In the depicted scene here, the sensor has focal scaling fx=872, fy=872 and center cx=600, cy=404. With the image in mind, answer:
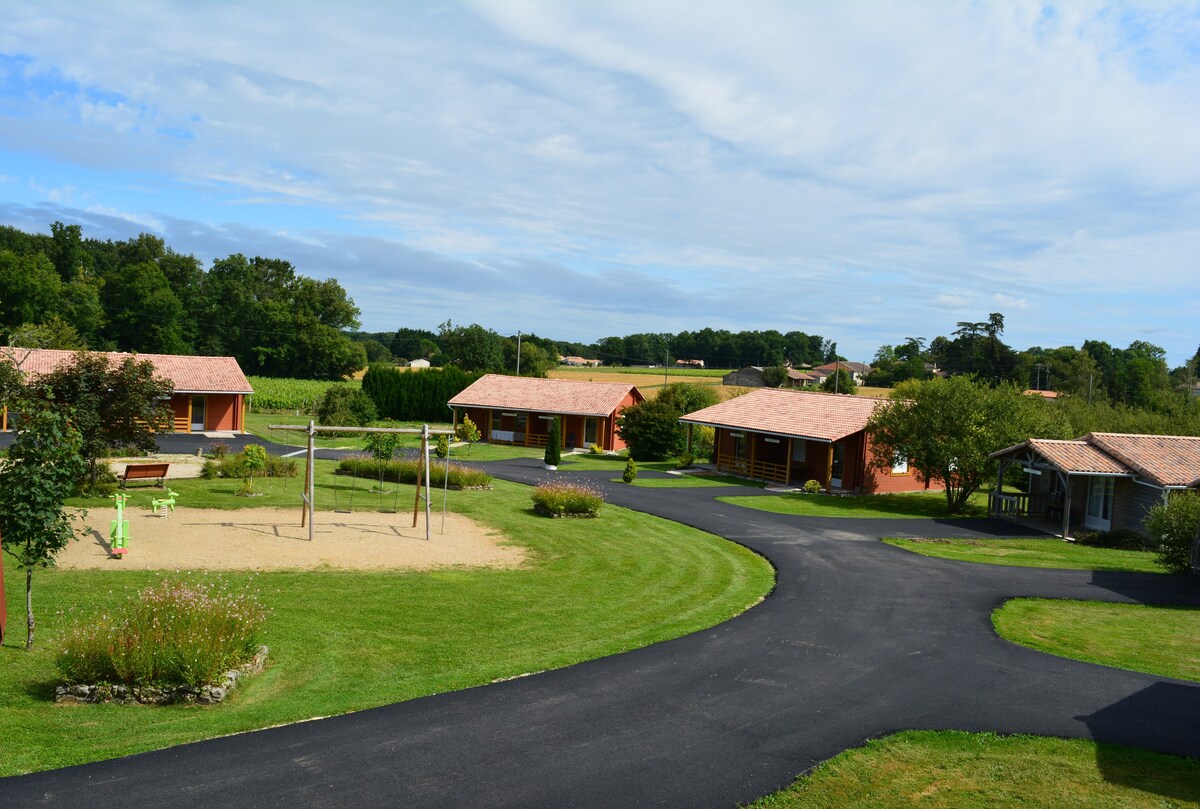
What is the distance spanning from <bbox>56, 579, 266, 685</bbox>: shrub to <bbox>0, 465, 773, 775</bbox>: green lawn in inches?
15.4

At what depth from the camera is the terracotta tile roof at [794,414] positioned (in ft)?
127

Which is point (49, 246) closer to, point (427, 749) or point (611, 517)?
point (611, 517)

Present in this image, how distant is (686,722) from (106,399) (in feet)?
67.3

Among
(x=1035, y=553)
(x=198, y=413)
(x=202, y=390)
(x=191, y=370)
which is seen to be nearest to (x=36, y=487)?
(x=1035, y=553)

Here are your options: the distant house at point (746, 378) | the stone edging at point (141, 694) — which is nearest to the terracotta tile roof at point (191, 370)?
the stone edging at point (141, 694)

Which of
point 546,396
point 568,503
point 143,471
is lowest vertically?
point 568,503

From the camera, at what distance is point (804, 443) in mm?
41094

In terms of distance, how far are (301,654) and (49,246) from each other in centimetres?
10360

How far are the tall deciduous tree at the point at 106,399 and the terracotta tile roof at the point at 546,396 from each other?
94.7ft

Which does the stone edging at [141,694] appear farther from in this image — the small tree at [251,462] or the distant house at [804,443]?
the distant house at [804,443]

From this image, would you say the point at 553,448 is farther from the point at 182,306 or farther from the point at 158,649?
the point at 182,306

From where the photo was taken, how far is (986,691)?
12.0m

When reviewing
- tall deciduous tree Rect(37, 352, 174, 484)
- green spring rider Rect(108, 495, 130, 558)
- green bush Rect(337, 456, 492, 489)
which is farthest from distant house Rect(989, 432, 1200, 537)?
tall deciduous tree Rect(37, 352, 174, 484)

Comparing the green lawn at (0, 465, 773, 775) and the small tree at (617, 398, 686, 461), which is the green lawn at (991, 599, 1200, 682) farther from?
the small tree at (617, 398, 686, 461)
